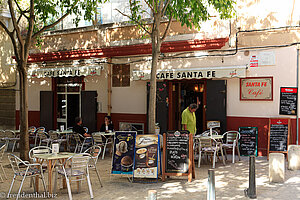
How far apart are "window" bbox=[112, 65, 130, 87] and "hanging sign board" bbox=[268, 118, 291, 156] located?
574 cm

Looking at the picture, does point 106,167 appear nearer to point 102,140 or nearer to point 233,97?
point 102,140

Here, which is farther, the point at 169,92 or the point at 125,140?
the point at 169,92

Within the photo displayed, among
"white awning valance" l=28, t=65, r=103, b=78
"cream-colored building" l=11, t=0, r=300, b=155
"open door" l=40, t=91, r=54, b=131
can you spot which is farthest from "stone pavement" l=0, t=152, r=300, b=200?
"open door" l=40, t=91, r=54, b=131

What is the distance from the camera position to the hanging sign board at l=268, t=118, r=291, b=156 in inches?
419

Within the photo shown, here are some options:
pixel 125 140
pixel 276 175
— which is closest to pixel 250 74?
pixel 276 175

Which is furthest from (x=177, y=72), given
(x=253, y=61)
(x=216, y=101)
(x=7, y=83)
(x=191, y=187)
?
(x=7, y=83)

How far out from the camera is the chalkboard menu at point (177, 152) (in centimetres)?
813

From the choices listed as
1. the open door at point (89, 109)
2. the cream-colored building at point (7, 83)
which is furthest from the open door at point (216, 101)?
the cream-colored building at point (7, 83)

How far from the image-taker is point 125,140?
329 inches

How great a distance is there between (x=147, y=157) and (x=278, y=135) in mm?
4736

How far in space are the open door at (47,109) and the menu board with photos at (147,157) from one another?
8695 mm

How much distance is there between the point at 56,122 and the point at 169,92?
5.96 meters

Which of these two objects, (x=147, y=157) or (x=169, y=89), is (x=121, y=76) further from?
(x=147, y=157)

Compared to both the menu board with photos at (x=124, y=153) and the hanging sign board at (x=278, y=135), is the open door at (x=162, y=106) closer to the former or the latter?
the hanging sign board at (x=278, y=135)
